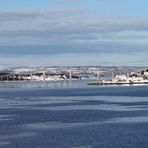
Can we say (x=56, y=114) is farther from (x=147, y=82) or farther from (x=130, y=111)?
(x=147, y=82)

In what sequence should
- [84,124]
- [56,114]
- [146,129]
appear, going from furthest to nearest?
[56,114]
[84,124]
[146,129]

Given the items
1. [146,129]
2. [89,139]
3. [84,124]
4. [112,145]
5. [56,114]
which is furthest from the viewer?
[56,114]

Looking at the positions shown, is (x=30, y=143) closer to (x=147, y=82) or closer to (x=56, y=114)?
(x=56, y=114)

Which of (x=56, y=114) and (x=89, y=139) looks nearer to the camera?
(x=89, y=139)

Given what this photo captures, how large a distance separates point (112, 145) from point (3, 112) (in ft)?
86.9

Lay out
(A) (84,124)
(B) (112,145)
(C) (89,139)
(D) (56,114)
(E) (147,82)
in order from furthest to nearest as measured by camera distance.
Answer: (E) (147,82) < (D) (56,114) < (A) (84,124) < (C) (89,139) < (B) (112,145)

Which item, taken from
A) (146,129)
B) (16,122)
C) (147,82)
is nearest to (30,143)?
(146,129)

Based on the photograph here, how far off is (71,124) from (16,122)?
5008 millimetres

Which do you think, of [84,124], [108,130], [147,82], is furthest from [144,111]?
[147,82]

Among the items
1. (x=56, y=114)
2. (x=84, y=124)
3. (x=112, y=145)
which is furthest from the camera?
(x=56, y=114)

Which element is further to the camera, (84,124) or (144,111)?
(144,111)

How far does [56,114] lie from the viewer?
5497 cm

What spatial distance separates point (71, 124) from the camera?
45.0m

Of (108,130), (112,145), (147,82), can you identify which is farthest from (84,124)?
(147,82)
